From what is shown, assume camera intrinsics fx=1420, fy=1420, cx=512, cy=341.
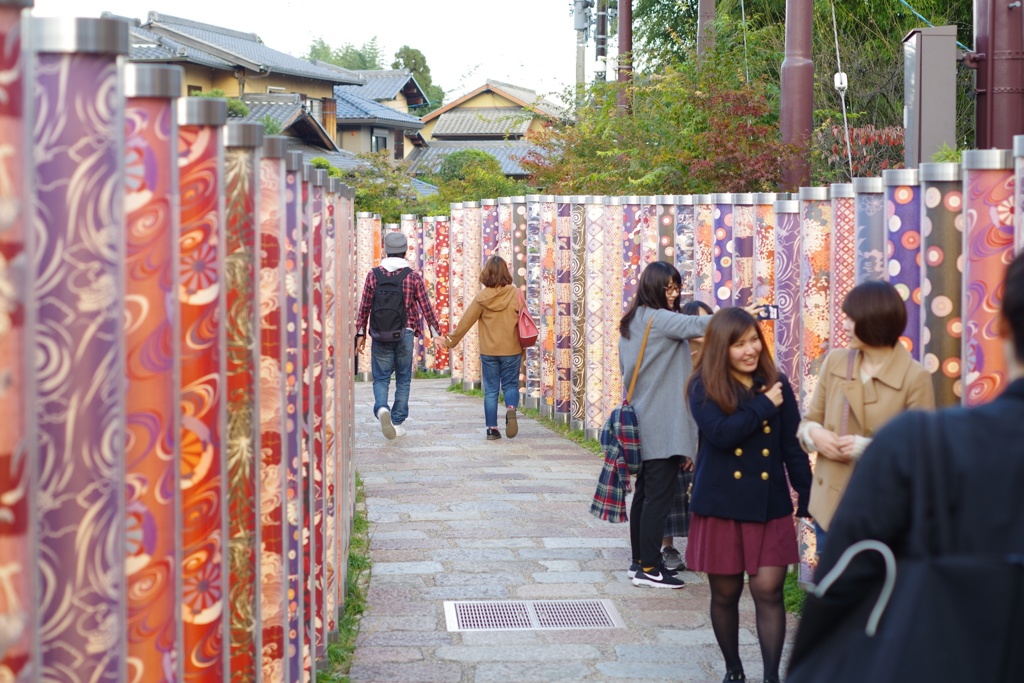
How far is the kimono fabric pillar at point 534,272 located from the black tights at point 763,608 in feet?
29.7

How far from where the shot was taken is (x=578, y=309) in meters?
13.5

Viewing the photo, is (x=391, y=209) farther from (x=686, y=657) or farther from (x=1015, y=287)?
(x=1015, y=287)

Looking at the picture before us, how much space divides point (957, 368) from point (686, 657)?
1.74 meters

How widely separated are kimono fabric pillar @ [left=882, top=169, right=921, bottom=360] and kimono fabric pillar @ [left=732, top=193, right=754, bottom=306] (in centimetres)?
258

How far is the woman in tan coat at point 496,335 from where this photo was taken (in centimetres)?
1284

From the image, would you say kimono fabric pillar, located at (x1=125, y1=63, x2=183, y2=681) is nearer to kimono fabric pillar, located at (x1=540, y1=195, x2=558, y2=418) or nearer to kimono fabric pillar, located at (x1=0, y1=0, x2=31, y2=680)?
kimono fabric pillar, located at (x1=0, y1=0, x2=31, y2=680)

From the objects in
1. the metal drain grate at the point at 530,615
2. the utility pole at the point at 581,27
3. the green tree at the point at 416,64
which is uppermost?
the green tree at the point at 416,64

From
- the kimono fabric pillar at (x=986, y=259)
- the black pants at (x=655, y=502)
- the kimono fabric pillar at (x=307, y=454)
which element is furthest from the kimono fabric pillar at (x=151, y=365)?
the black pants at (x=655, y=502)

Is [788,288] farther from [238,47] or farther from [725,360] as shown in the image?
[238,47]

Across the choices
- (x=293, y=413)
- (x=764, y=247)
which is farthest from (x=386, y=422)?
(x=293, y=413)

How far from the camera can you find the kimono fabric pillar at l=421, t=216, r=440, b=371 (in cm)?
1969

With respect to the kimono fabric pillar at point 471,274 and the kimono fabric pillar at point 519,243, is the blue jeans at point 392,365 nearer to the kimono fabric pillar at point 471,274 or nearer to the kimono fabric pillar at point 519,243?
the kimono fabric pillar at point 519,243

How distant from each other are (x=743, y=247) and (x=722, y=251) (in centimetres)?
85

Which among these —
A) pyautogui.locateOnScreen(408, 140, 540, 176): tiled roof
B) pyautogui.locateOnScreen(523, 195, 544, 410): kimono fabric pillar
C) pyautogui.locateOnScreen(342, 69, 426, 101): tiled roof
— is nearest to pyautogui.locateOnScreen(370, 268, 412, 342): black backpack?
pyautogui.locateOnScreen(523, 195, 544, 410): kimono fabric pillar
